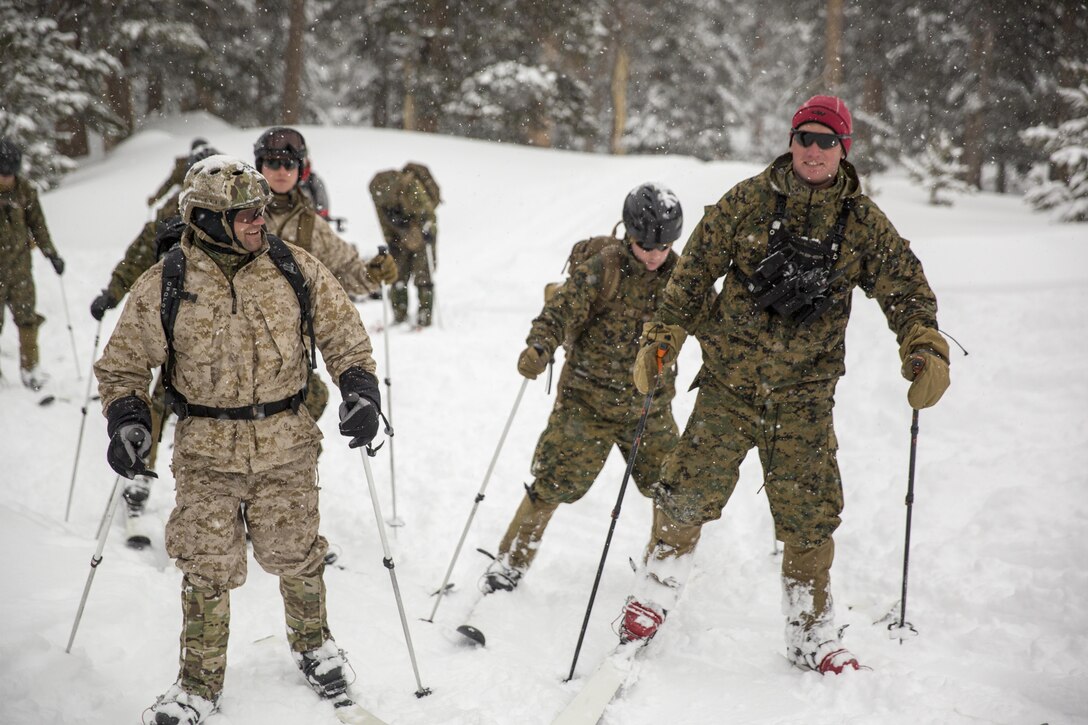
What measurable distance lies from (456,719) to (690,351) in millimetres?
5638

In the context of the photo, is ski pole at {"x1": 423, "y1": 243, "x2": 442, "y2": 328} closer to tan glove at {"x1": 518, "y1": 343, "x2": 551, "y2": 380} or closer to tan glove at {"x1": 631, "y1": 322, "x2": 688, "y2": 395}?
tan glove at {"x1": 518, "y1": 343, "x2": 551, "y2": 380}

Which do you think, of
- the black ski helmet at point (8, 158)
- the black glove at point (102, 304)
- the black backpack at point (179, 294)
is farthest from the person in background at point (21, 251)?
the black backpack at point (179, 294)

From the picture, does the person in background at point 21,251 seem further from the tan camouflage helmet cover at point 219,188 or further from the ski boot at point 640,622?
the ski boot at point 640,622

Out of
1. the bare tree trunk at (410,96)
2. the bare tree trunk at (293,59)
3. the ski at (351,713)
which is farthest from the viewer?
the bare tree trunk at (410,96)

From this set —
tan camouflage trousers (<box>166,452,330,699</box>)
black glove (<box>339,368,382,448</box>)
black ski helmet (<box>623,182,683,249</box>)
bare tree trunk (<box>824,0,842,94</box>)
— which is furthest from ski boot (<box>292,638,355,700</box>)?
bare tree trunk (<box>824,0,842,94</box>)

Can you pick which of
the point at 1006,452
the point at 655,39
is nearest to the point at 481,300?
the point at 1006,452

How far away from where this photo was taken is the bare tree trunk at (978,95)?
68.5ft

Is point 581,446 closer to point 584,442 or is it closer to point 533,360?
point 584,442

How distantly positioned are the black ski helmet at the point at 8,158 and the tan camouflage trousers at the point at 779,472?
754 centimetres

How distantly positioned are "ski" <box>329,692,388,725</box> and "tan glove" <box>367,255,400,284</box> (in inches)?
102

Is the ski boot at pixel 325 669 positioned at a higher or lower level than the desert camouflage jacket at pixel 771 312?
lower

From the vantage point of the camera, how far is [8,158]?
24.4 feet

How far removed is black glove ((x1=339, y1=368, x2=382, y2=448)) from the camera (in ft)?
10.1

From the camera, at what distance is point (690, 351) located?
8.35 metres
